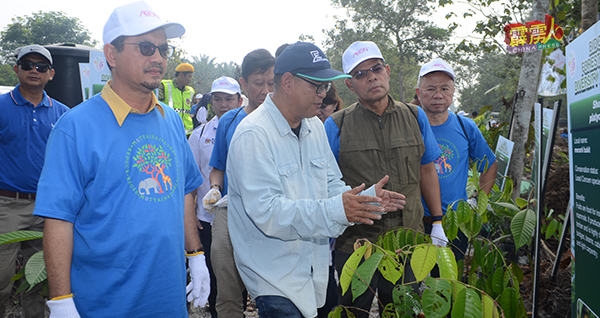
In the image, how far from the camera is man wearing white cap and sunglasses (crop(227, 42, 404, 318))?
2066 millimetres

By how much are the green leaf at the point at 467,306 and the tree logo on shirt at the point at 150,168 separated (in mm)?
1477

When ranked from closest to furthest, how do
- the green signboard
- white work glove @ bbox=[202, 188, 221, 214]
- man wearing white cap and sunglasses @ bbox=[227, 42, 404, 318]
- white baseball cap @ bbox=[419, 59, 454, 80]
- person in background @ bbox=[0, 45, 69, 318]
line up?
the green signboard → man wearing white cap and sunglasses @ bbox=[227, 42, 404, 318] → white work glove @ bbox=[202, 188, 221, 214] → white baseball cap @ bbox=[419, 59, 454, 80] → person in background @ bbox=[0, 45, 69, 318]

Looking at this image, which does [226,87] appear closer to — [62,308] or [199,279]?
[199,279]

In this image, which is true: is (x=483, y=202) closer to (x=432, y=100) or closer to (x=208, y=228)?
(x=432, y=100)

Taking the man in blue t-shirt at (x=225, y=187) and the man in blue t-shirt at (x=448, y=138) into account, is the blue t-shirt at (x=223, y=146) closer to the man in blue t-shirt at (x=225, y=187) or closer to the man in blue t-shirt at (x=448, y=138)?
the man in blue t-shirt at (x=225, y=187)

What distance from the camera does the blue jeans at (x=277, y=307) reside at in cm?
225

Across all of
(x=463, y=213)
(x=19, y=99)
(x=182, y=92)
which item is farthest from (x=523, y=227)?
(x=182, y=92)

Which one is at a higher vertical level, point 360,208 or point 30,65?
point 30,65

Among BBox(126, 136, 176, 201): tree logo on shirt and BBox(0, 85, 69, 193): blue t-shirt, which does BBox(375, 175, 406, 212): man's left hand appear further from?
BBox(0, 85, 69, 193): blue t-shirt

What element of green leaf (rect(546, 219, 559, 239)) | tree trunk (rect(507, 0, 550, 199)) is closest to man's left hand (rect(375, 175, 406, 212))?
green leaf (rect(546, 219, 559, 239))

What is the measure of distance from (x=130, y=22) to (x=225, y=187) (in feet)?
6.00

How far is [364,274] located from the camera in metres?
1.61

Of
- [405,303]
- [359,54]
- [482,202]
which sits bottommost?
[405,303]

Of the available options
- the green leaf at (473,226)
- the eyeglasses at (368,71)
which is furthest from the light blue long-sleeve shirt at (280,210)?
the eyeglasses at (368,71)
